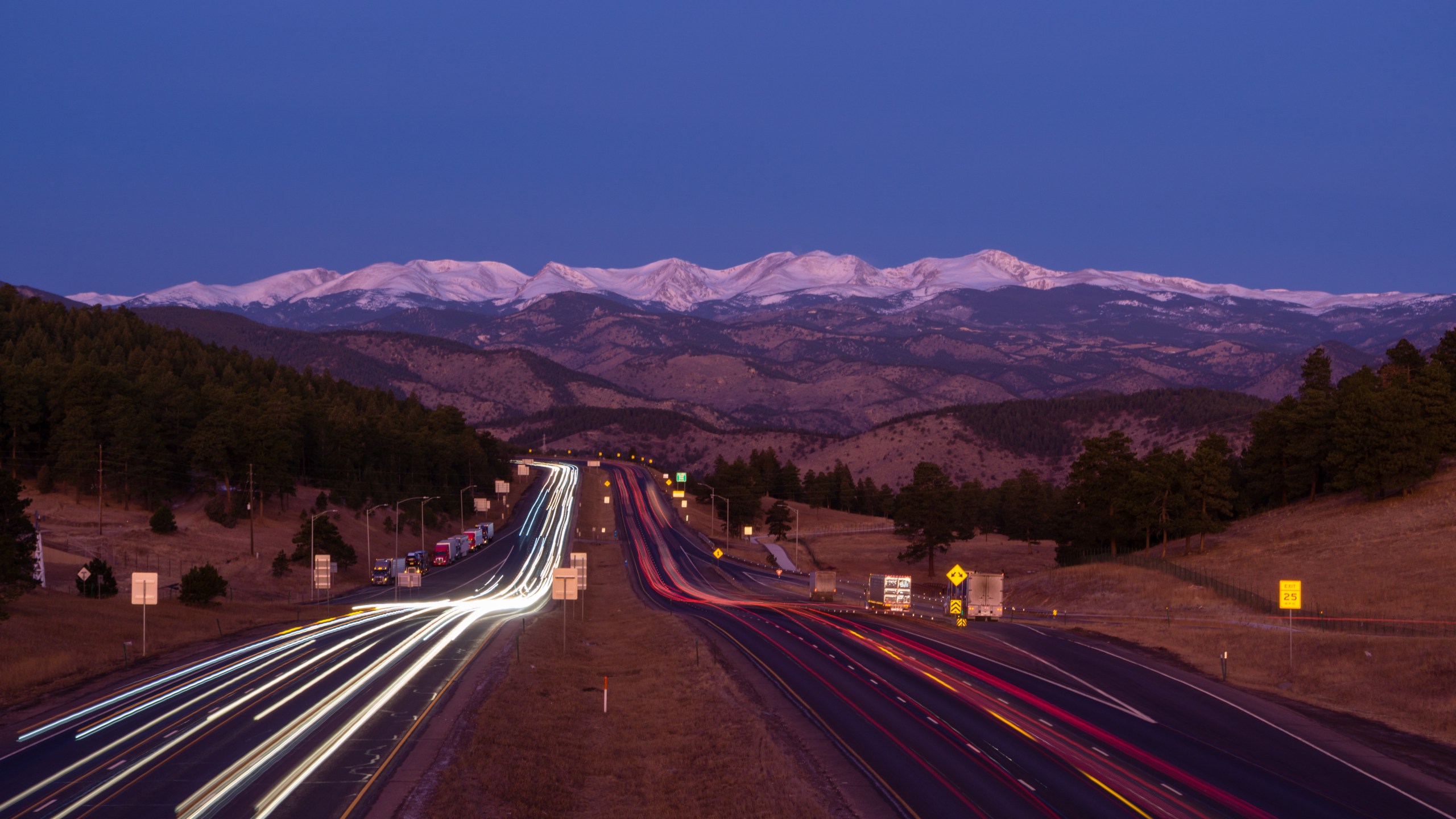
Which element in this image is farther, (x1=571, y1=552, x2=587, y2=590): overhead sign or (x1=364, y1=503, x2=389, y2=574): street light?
(x1=364, y1=503, x2=389, y2=574): street light

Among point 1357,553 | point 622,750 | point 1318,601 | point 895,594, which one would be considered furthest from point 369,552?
point 1357,553

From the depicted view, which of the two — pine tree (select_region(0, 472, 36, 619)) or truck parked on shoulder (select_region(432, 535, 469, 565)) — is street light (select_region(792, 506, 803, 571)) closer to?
truck parked on shoulder (select_region(432, 535, 469, 565))

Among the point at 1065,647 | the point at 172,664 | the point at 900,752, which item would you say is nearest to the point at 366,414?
the point at 172,664

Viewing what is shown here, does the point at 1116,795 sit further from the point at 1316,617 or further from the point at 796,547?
the point at 796,547

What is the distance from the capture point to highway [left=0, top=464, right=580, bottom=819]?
837 inches

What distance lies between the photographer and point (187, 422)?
4456 inches

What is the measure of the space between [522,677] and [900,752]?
1723 cm

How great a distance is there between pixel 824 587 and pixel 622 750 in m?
56.6

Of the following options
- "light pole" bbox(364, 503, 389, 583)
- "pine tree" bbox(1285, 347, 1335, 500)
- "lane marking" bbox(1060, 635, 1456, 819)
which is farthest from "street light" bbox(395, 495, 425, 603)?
"pine tree" bbox(1285, 347, 1335, 500)

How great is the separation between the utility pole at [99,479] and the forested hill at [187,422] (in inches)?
22.6

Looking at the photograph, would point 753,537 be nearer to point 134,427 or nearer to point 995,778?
point 134,427

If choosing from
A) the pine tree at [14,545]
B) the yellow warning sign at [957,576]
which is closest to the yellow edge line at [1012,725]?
the yellow warning sign at [957,576]

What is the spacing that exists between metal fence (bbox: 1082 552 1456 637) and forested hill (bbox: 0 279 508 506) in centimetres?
8698

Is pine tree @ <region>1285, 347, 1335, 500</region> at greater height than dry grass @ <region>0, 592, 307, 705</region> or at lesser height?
greater
